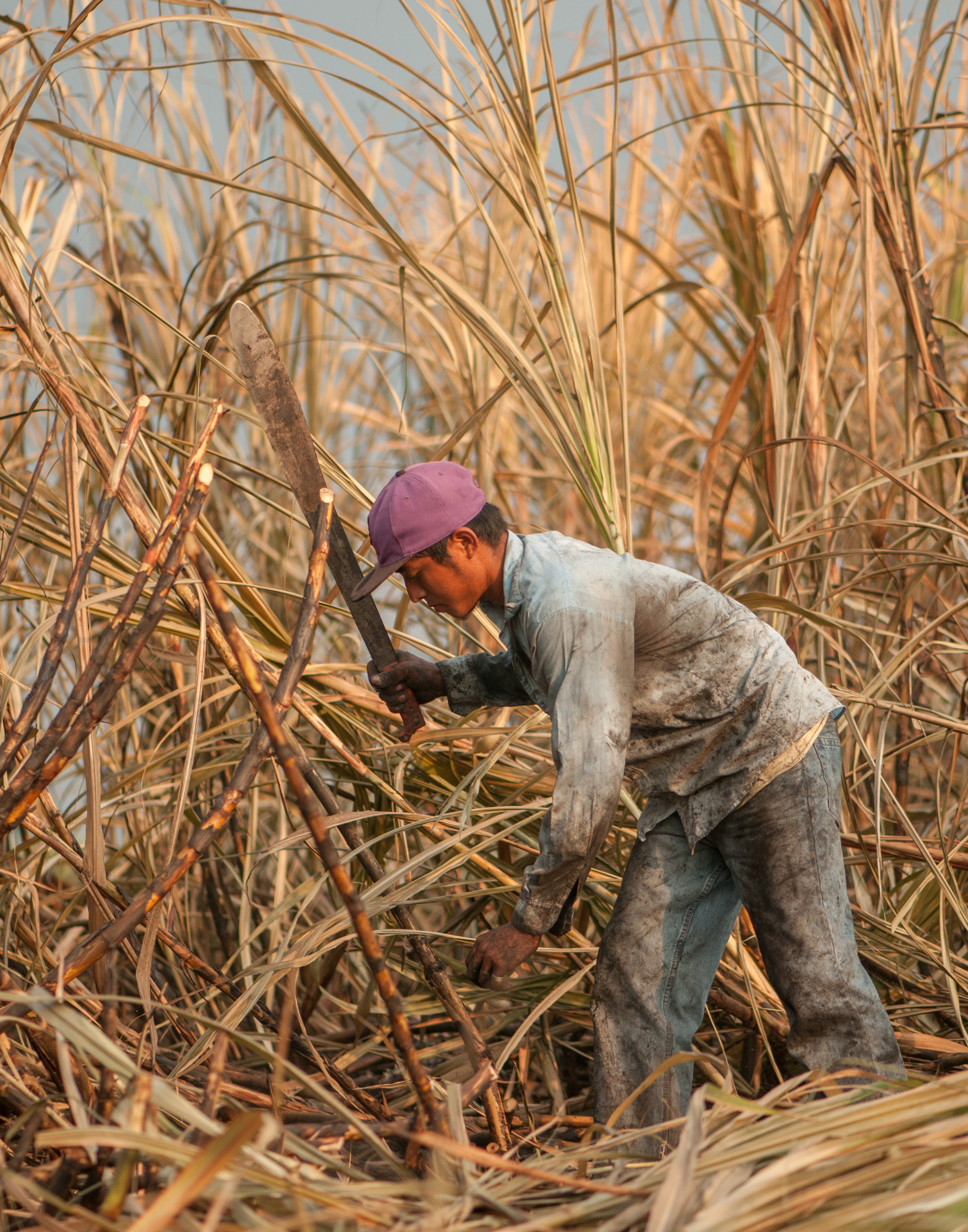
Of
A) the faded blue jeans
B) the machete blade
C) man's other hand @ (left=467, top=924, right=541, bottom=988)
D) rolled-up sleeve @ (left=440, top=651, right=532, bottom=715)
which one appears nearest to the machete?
the machete blade

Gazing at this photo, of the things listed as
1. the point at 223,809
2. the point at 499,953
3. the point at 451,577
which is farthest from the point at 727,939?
the point at 223,809

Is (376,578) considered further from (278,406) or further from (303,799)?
(303,799)

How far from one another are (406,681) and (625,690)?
1.18 feet

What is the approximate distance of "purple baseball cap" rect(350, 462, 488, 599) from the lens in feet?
4.08

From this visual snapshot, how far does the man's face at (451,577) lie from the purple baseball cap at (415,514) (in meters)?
0.02

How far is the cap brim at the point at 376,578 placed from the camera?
4.09 ft

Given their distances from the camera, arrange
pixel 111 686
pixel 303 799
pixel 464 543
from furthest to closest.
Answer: pixel 464 543 → pixel 111 686 → pixel 303 799

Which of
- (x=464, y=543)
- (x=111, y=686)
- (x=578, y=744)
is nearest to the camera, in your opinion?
(x=111, y=686)

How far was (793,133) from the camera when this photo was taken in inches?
88.0

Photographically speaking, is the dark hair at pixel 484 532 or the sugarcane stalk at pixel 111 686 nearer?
the sugarcane stalk at pixel 111 686

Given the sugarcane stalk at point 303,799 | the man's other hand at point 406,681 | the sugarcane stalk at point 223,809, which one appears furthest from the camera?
the man's other hand at point 406,681

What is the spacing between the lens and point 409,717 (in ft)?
4.83

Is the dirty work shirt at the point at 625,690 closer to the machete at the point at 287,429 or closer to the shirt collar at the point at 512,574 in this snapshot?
the shirt collar at the point at 512,574

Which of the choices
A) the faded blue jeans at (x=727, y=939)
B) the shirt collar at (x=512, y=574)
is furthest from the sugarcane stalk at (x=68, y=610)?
the faded blue jeans at (x=727, y=939)
